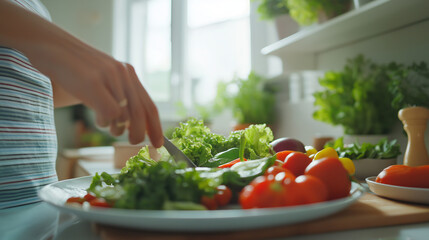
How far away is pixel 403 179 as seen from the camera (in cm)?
67

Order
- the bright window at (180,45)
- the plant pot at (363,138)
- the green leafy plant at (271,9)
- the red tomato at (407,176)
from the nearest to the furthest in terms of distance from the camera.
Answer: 1. the red tomato at (407,176)
2. the plant pot at (363,138)
3. the green leafy plant at (271,9)
4. the bright window at (180,45)

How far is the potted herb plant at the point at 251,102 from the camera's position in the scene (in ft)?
7.39

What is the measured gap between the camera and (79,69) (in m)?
0.44

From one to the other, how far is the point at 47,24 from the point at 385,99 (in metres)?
1.18

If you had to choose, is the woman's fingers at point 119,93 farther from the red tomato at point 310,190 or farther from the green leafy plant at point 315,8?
the green leafy plant at point 315,8

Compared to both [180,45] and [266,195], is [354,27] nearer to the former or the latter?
[266,195]

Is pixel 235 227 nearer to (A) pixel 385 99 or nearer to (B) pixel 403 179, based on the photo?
(B) pixel 403 179

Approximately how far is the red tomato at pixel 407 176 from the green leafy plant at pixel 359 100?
637 mm

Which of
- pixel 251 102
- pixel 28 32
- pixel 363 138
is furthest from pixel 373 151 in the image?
pixel 251 102

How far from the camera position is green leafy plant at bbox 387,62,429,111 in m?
1.11

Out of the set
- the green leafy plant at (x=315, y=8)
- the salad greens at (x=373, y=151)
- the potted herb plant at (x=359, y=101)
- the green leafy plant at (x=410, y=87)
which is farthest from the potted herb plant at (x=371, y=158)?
the green leafy plant at (x=315, y=8)

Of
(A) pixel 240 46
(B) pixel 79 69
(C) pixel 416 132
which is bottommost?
(C) pixel 416 132

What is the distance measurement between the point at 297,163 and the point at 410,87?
69 centimetres

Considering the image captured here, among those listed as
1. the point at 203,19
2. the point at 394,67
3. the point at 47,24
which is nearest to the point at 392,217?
the point at 47,24
